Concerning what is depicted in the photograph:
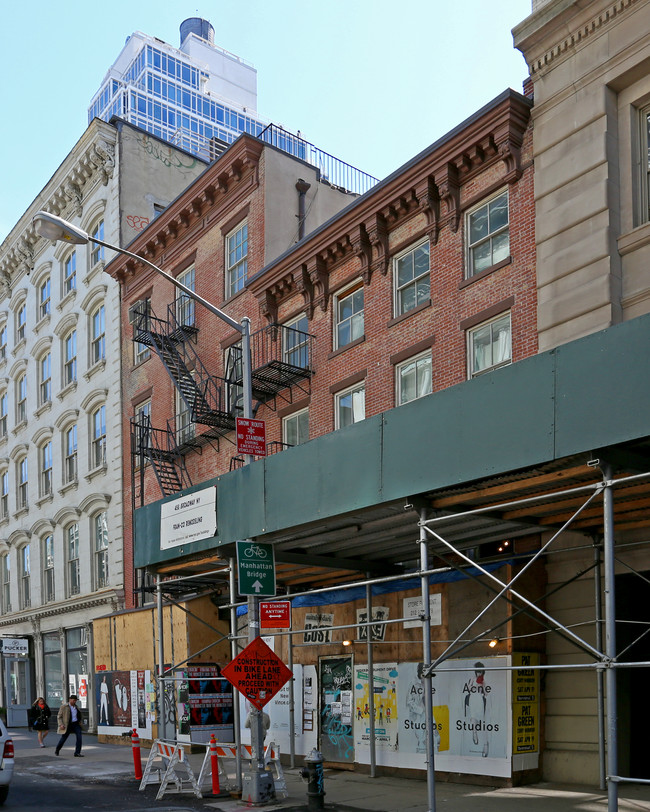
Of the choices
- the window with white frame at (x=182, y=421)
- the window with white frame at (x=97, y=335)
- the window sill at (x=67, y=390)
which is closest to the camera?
the window with white frame at (x=182, y=421)

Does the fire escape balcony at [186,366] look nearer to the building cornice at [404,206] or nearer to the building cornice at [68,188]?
the building cornice at [404,206]

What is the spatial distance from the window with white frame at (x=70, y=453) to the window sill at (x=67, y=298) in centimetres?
512

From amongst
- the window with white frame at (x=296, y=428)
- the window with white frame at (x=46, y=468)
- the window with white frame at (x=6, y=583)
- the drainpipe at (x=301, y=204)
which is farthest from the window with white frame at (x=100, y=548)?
the drainpipe at (x=301, y=204)

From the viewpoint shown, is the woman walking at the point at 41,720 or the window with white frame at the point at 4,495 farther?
the window with white frame at the point at 4,495

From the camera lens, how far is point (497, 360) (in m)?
18.1

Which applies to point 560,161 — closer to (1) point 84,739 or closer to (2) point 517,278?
(2) point 517,278

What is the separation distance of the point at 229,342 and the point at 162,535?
915cm

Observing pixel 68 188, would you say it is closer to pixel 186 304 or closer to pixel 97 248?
pixel 97 248

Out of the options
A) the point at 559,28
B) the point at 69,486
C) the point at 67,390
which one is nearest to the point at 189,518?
the point at 559,28

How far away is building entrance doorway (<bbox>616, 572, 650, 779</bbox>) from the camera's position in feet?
49.6

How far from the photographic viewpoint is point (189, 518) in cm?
1756

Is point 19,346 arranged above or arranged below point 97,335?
above

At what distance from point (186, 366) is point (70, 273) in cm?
1304

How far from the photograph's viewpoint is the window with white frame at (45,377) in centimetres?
3975
